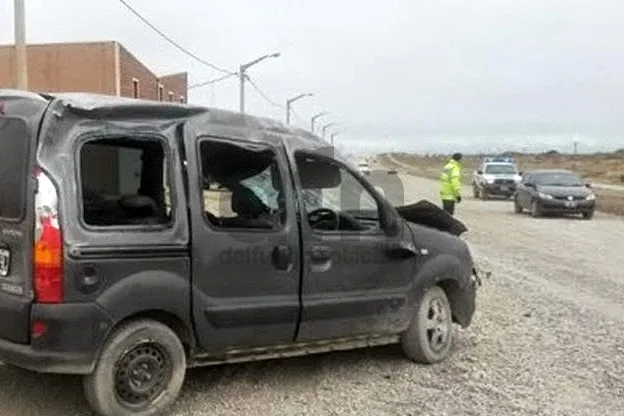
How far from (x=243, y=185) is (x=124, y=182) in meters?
0.87

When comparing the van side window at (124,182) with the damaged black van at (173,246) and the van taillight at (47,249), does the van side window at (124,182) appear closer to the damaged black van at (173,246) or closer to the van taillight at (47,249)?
the damaged black van at (173,246)

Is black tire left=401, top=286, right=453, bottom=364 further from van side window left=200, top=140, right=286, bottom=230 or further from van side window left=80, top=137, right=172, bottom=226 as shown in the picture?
van side window left=80, top=137, right=172, bottom=226

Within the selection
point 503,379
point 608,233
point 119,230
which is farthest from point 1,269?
point 608,233

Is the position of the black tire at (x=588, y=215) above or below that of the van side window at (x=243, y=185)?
below

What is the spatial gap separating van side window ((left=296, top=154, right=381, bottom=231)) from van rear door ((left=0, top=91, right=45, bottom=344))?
2005mm

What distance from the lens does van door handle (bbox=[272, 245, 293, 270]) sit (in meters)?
5.59

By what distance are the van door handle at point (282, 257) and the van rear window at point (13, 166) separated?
1.75m

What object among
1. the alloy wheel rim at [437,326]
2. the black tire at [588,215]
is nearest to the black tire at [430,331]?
the alloy wheel rim at [437,326]

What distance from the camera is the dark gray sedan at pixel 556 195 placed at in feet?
86.2

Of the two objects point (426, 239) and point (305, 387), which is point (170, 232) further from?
point (426, 239)

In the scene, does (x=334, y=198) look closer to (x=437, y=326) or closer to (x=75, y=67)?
(x=437, y=326)

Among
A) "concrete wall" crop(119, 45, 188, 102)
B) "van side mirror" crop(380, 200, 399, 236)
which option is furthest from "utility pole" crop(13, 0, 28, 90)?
"concrete wall" crop(119, 45, 188, 102)

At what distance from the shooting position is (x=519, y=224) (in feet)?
76.5

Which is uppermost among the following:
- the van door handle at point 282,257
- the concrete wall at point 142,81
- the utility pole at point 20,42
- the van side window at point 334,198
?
the concrete wall at point 142,81
